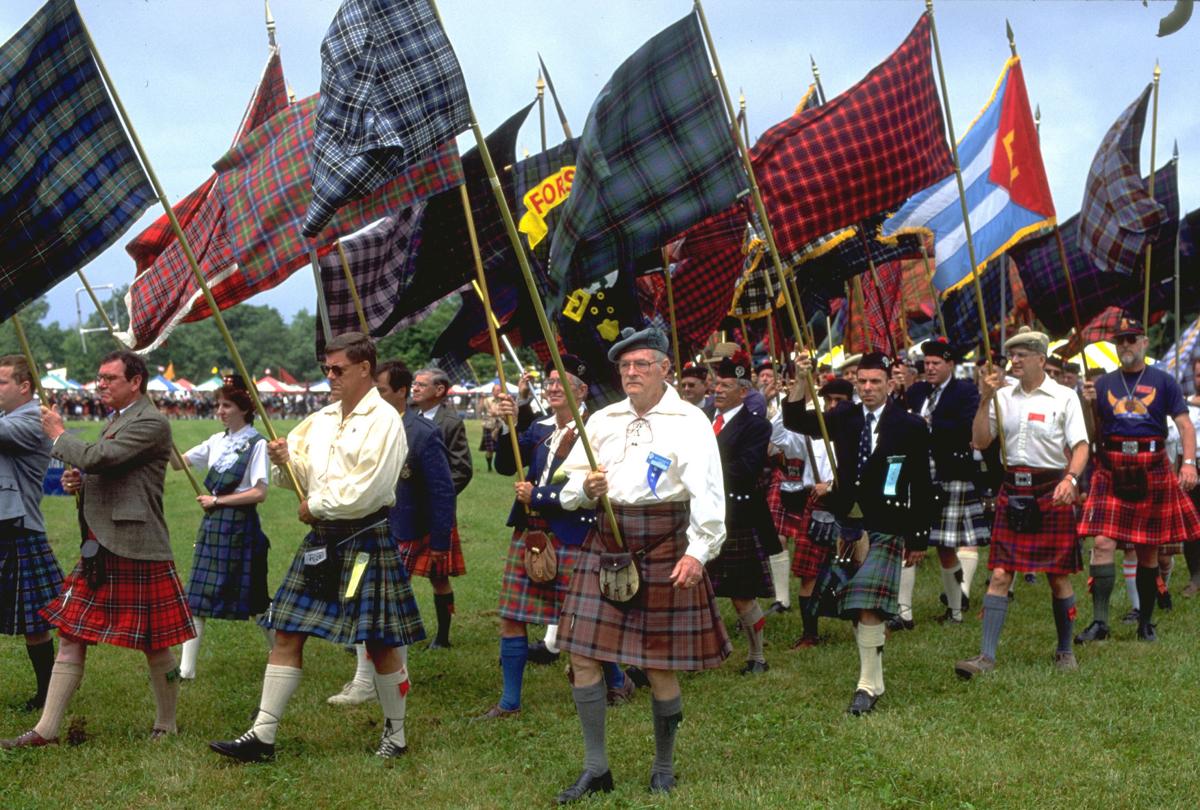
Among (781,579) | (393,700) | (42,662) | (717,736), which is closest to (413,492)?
(393,700)

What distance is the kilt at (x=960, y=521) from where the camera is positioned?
9062mm

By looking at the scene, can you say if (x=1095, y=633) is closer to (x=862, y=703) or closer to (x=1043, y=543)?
(x=1043, y=543)

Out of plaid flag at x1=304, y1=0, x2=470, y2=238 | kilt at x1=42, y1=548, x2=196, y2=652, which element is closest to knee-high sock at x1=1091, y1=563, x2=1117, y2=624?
plaid flag at x1=304, y1=0, x2=470, y2=238

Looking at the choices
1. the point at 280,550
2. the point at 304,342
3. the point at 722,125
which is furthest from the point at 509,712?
the point at 304,342

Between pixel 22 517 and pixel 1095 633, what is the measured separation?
22.7ft

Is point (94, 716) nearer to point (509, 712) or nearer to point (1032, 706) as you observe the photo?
point (509, 712)

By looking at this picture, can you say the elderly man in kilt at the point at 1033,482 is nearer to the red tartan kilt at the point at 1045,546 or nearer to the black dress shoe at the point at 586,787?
the red tartan kilt at the point at 1045,546

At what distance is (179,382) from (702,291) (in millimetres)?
82623

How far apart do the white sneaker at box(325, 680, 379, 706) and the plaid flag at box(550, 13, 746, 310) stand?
2.75m

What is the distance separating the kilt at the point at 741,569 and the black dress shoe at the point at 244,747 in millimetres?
3084

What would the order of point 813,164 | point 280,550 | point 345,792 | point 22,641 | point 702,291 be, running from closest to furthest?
point 345,792 → point 813,164 → point 22,641 → point 702,291 → point 280,550

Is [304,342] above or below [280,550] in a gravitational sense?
above

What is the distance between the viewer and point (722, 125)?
6.05 m

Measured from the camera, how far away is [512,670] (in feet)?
21.7
